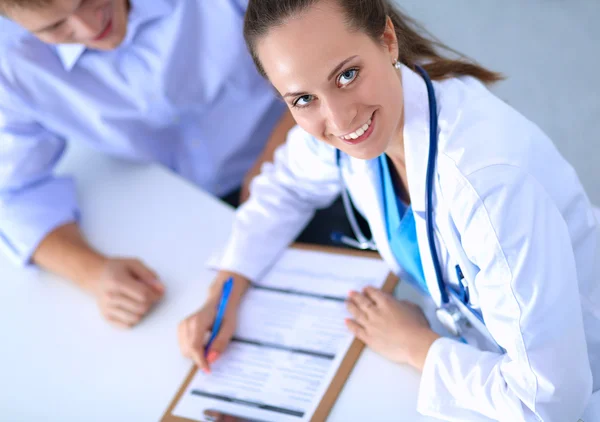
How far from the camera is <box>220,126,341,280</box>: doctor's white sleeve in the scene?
4.05 ft

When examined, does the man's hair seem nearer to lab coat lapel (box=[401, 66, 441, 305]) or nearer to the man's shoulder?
the man's shoulder

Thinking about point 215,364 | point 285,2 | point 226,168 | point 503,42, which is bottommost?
point 215,364

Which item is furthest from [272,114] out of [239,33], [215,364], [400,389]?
[400,389]

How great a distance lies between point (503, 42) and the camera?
2.11 metres

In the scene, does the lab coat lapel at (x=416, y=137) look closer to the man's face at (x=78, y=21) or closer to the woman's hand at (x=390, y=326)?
the woman's hand at (x=390, y=326)

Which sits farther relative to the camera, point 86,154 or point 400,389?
point 86,154

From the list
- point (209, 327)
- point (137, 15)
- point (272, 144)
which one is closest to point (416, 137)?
point (209, 327)

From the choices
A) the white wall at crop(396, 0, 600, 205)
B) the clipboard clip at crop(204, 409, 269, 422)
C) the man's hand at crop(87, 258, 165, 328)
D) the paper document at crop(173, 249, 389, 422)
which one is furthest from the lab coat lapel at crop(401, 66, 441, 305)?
the white wall at crop(396, 0, 600, 205)

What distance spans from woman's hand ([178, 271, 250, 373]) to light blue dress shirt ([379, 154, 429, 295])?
1.04ft

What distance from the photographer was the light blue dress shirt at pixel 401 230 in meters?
1.05

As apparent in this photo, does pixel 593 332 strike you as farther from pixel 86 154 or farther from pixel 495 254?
pixel 86 154

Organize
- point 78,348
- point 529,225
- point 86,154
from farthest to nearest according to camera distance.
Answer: point 86,154 → point 78,348 → point 529,225

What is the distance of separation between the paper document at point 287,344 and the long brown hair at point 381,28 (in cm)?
37

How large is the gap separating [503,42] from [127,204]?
1.34m
